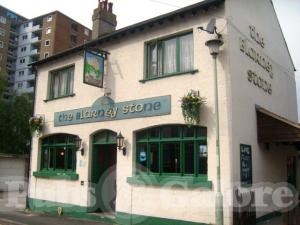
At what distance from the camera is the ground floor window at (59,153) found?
45.3 ft

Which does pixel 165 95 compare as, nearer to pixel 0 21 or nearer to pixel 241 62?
pixel 241 62

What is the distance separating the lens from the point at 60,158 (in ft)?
47.0

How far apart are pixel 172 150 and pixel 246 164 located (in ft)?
7.40

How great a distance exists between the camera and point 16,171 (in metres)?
23.9

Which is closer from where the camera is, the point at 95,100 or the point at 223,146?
the point at 223,146

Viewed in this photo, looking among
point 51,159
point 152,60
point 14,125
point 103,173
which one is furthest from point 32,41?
point 152,60

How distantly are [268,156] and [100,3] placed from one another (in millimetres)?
9605

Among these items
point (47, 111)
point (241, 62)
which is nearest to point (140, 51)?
point (241, 62)

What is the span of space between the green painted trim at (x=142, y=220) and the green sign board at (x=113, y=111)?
325cm

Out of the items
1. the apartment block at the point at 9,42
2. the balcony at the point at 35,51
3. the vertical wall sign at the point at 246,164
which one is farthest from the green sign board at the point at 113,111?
the apartment block at the point at 9,42

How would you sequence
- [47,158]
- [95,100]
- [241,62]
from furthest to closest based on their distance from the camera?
[47,158]
[95,100]
[241,62]

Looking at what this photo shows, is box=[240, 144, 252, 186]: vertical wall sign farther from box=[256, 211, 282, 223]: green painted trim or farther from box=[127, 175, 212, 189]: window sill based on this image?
box=[256, 211, 282, 223]: green painted trim

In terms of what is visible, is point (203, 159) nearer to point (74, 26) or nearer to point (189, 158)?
point (189, 158)

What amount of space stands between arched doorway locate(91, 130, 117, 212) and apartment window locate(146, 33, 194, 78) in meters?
2.93
